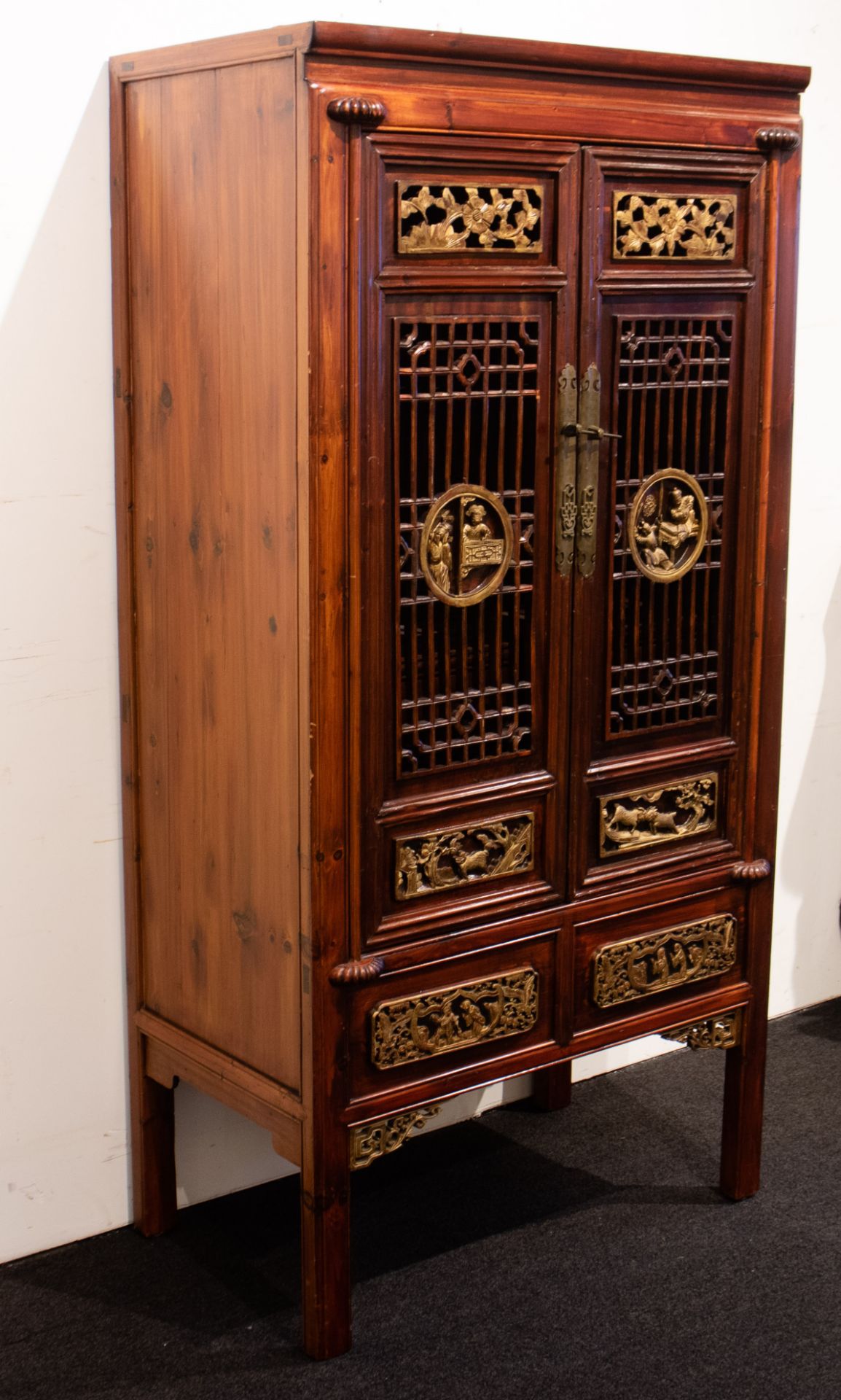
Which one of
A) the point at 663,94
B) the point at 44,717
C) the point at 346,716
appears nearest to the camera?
the point at 346,716

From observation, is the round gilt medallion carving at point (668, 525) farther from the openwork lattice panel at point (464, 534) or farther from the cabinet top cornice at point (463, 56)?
the cabinet top cornice at point (463, 56)

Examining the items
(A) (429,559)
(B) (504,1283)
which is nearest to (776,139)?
(A) (429,559)

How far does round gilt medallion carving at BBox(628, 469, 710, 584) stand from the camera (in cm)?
252

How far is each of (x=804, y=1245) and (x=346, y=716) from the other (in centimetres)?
124

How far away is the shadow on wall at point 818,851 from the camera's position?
3623 millimetres

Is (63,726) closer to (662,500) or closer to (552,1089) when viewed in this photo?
(662,500)

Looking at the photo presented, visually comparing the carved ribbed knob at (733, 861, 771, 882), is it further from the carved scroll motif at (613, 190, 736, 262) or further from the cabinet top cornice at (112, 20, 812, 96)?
the cabinet top cornice at (112, 20, 812, 96)

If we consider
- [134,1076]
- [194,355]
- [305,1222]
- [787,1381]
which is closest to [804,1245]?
[787,1381]

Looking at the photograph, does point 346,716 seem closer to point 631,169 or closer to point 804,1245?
point 631,169

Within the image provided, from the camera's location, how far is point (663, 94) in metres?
2.42

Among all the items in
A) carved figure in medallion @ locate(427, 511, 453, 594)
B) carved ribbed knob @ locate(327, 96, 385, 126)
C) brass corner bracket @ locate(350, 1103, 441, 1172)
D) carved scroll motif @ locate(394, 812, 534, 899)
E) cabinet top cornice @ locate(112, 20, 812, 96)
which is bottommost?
brass corner bracket @ locate(350, 1103, 441, 1172)

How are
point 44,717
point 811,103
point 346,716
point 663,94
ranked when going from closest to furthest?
point 346,716 → point 663,94 → point 44,717 → point 811,103

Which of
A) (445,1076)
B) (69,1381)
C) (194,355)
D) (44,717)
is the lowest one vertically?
(69,1381)

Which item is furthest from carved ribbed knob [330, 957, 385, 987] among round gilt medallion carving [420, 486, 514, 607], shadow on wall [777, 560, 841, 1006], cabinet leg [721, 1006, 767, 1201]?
shadow on wall [777, 560, 841, 1006]
